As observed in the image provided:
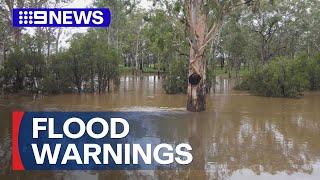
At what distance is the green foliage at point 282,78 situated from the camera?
1036 inches

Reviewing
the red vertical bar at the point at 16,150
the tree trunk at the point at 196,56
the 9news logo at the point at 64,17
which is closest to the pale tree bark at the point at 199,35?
the tree trunk at the point at 196,56

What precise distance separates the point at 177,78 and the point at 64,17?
15834mm

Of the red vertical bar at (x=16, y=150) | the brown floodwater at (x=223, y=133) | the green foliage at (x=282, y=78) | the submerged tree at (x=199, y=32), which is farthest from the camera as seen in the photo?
the green foliage at (x=282, y=78)

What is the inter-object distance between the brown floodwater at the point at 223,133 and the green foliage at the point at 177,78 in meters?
2.69


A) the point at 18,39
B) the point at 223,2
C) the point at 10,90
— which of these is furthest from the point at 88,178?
the point at 18,39

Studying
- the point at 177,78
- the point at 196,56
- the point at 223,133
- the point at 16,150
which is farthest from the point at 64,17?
the point at 177,78

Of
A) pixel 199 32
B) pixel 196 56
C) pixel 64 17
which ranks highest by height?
pixel 199 32

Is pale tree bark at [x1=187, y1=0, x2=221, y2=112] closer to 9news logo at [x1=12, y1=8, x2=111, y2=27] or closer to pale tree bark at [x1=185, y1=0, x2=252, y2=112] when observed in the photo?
pale tree bark at [x1=185, y1=0, x2=252, y2=112]

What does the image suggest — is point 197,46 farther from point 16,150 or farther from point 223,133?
point 16,150

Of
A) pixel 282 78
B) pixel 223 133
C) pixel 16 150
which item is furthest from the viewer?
pixel 282 78

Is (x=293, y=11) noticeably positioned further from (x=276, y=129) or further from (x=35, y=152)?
(x=35, y=152)

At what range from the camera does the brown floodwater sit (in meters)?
8.91

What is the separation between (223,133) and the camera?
13719 millimetres

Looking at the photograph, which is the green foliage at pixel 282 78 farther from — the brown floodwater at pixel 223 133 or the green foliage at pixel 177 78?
the green foliage at pixel 177 78
